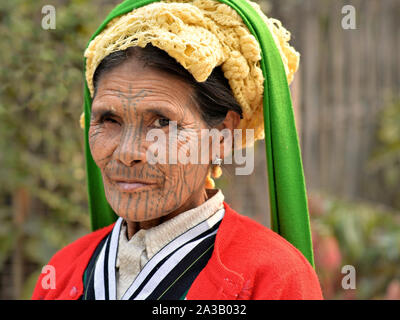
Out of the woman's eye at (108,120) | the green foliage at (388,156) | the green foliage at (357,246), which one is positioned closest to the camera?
the woman's eye at (108,120)

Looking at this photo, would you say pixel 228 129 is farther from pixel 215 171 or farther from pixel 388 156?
pixel 388 156

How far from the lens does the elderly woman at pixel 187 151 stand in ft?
5.45

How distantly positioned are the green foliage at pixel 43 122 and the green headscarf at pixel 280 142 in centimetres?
155

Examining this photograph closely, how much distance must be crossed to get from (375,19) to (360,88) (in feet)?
2.66

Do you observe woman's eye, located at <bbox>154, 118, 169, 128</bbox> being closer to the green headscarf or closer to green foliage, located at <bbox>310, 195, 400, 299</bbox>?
the green headscarf

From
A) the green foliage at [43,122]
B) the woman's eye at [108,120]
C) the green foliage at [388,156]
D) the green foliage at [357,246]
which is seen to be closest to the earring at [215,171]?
the woman's eye at [108,120]

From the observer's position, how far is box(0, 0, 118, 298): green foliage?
3.32 metres

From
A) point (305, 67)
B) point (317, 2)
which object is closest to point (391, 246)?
point (305, 67)

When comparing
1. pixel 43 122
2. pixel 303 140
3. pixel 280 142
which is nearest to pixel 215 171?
pixel 280 142

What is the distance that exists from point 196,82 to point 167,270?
2.01ft

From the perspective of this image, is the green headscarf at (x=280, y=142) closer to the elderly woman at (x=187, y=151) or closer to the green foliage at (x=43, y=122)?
the elderly woman at (x=187, y=151)

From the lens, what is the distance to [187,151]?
5.68ft

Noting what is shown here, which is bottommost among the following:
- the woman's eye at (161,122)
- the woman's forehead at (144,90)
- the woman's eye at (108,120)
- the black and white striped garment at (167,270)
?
the black and white striped garment at (167,270)

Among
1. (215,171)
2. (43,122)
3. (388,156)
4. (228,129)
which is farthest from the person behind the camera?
(388,156)
